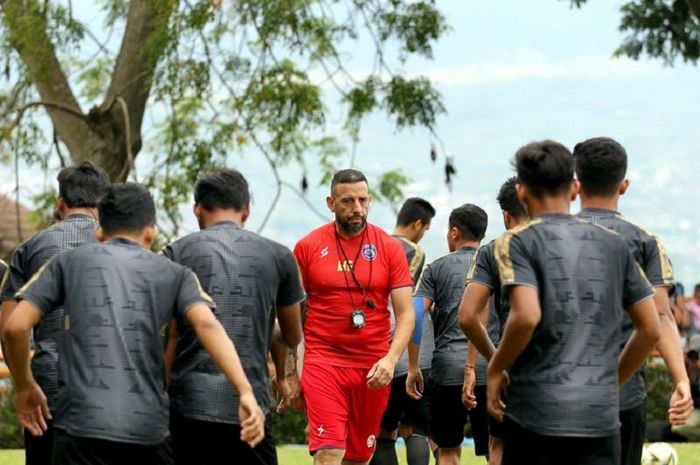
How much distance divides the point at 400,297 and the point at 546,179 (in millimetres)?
3797

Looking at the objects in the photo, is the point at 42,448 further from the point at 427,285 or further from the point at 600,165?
the point at 427,285

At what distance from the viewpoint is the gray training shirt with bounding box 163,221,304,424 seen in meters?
8.72

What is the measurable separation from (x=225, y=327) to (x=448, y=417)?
4790 mm

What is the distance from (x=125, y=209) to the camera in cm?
797

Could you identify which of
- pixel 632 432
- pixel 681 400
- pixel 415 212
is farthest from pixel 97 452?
pixel 415 212

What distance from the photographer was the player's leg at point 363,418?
11648 millimetres

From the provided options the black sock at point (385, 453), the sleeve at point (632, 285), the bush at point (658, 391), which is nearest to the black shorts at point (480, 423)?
the black sock at point (385, 453)

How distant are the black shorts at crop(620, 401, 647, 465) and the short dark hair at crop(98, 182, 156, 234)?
2.71 m

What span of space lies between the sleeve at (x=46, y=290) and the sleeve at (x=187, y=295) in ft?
1.79

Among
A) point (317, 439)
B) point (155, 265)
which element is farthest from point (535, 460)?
point (317, 439)

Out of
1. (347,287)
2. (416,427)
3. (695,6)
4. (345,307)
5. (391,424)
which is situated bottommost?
(416,427)

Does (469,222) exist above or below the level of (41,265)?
above

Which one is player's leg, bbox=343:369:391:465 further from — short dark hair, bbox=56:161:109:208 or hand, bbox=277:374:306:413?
short dark hair, bbox=56:161:109:208

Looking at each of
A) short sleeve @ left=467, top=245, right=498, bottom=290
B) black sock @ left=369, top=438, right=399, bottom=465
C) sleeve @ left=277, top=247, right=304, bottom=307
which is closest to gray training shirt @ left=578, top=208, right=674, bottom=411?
short sleeve @ left=467, top=245, right=498, bottom=290
